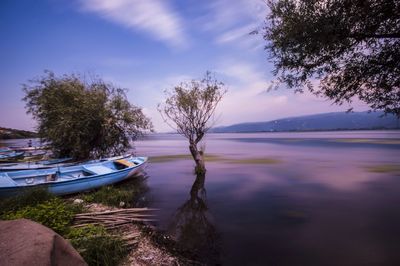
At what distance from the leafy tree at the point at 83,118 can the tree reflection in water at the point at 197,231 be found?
1345 cm

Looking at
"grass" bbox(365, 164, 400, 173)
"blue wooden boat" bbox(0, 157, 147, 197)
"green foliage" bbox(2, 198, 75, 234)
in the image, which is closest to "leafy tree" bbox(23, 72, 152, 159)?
"blue wooden boat" bbox(0, 157, 147, 197)

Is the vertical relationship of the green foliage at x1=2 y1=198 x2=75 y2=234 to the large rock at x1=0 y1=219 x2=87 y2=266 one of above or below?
below

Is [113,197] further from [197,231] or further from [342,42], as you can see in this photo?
[342,42]

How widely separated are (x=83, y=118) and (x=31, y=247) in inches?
866

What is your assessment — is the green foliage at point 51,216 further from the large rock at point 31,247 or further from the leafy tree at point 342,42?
the leafy tree at point 342,42

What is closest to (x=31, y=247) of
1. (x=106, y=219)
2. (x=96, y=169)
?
(x=106, y=219)

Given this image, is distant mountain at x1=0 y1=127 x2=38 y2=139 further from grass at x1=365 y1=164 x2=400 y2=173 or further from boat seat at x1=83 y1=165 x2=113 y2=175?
grass at x1=365 y1=164 x2=400 y2=173

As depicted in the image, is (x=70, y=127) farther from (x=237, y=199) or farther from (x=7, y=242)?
(x=7, y=242)

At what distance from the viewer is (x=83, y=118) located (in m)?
24.9

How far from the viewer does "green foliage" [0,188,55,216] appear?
37.2 feet

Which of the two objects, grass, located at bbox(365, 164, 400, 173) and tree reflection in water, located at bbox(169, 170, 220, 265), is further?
grass, located at bbox(365, 164, 400, 173)

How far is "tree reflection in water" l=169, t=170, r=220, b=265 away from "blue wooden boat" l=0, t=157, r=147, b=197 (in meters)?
5.86

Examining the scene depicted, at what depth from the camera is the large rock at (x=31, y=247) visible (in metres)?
4.57

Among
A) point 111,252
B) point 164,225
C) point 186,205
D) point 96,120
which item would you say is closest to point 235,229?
Result: point 164,225
